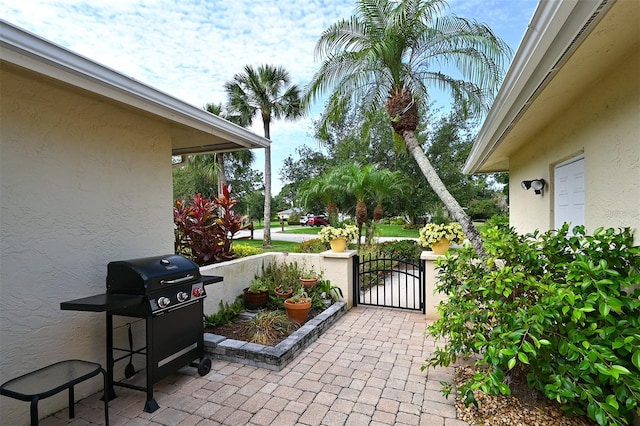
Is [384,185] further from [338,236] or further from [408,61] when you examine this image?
[338,236]

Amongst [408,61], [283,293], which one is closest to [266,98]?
[408,61]

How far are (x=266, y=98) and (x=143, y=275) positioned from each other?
15.1 metres

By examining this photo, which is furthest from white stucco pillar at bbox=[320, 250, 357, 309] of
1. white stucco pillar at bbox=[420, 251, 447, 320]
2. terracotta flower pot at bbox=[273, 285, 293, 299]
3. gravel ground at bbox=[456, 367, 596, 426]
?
gravel ground at bbox=[456, 367, 596, 426]

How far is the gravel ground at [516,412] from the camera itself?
2878mm

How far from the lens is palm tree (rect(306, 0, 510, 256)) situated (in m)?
6.41

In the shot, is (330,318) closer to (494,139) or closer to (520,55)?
(494,139)

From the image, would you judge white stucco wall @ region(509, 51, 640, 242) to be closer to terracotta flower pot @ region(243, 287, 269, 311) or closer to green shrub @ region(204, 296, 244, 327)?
terracotta flower pot @ region(243, 287, 269, 311)

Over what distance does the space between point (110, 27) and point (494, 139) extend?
6.83 metres

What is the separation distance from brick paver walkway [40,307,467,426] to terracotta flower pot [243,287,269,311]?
1.82 metres

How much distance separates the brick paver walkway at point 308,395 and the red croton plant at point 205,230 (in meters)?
2.71

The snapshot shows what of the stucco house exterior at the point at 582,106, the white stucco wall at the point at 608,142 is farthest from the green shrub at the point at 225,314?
the white stucco wall at the point at 608,142

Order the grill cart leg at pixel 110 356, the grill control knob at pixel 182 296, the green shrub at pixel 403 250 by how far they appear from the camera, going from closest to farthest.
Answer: the grill cart leg at pixel 110 356, the grill control knob at pixel 182 296, the green shrub at pixel 403 250

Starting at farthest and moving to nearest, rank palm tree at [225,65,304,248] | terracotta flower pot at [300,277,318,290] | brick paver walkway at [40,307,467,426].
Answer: palm tree at [225,65,304,248] → terracotta flower pot at [300,277,318,290] → brick paver walkway at [40,307,467,426]

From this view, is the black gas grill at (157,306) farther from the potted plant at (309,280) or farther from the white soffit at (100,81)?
the potted plant at (309,280)
